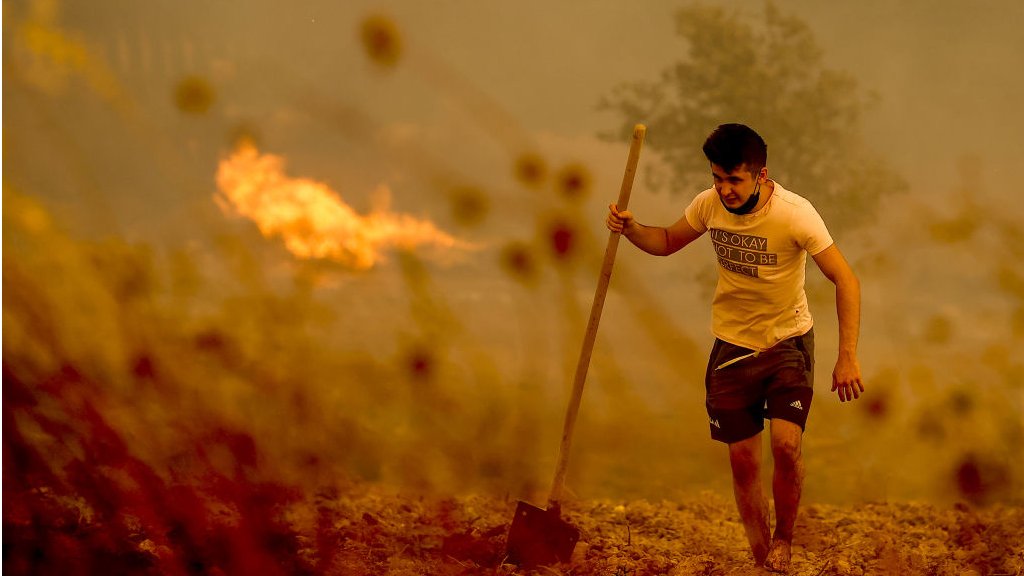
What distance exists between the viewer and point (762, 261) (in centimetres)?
434

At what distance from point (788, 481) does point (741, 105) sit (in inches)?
175

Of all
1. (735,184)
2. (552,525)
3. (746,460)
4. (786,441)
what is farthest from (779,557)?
(735,184)

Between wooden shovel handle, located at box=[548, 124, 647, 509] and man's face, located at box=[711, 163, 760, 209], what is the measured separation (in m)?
0.46

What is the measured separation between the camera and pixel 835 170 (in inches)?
334

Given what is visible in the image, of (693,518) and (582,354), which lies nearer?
(582,354)

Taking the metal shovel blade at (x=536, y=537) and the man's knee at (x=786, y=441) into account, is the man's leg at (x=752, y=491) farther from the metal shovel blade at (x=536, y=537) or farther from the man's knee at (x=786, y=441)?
the metal shovel blade at (x=536, y=537)

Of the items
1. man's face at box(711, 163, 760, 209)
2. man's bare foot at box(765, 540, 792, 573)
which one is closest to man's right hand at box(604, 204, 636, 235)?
man's face at box(711, 163, 760, 209)

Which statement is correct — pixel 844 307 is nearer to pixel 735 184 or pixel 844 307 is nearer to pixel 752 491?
pixel 735 184

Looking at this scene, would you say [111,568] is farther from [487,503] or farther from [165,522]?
[487,503]

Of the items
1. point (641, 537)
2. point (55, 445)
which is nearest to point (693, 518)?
point (641, 537)

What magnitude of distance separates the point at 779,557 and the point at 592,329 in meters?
1.28

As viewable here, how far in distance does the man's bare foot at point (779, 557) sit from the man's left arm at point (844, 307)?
2.51 feet

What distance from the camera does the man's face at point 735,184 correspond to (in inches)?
163

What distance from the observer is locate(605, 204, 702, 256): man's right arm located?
4.60 metres
